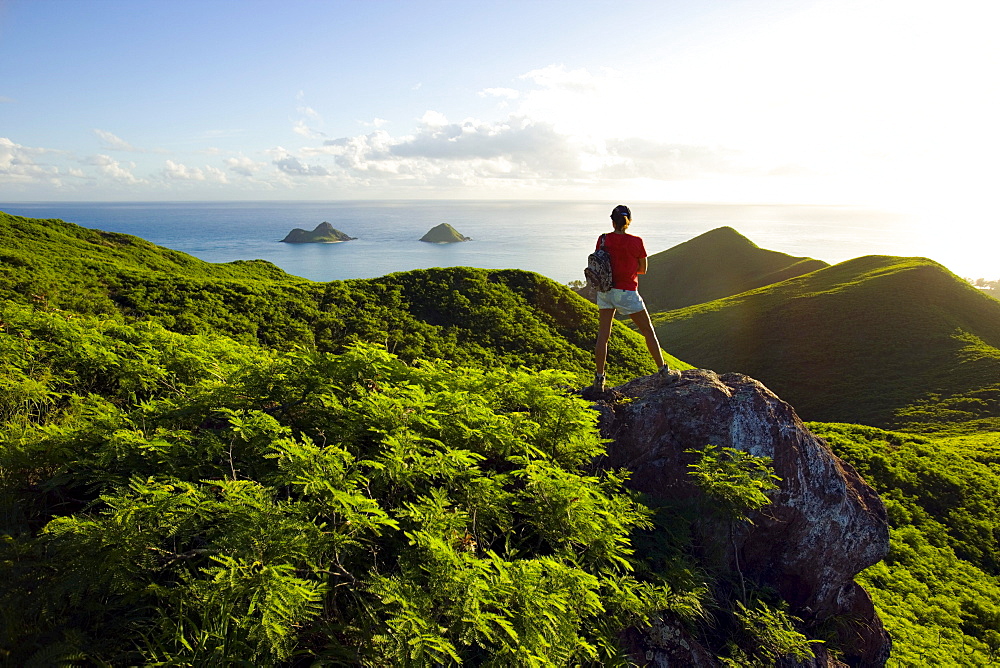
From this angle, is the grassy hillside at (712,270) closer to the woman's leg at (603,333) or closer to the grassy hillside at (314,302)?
the grassy hillside at (314,302)

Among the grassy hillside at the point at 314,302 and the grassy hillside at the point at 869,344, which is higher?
the grassy hillside at the point at 314,302

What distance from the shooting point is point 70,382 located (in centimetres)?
675

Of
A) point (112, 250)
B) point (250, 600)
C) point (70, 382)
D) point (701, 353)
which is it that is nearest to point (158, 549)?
point (250, 600)

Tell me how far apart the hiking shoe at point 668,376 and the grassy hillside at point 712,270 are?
250 feet

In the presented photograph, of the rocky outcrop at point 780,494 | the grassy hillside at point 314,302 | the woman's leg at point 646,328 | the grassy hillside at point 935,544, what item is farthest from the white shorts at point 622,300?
the grassy hillside at point 935,544

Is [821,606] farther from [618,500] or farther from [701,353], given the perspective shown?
[701,353]

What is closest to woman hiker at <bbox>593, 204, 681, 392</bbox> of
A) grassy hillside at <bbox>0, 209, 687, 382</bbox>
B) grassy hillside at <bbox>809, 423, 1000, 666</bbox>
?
grassy hillside at <bbox>0, 209, 687, 382</bbox>

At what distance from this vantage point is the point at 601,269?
26.5 feet

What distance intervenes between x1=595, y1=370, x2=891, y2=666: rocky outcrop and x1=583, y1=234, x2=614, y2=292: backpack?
213cm

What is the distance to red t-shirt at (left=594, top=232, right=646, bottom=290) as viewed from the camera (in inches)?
321

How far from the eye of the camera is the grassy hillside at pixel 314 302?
1642cm

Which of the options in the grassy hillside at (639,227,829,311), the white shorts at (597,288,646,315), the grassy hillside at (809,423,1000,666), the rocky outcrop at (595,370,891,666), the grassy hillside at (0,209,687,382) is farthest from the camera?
the grassy hillside at (639,227,829,311)

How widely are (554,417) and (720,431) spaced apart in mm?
3548

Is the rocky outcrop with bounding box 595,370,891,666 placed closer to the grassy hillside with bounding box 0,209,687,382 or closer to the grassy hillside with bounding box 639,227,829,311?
the grassy hillside with bounding box 0,209,687,382
